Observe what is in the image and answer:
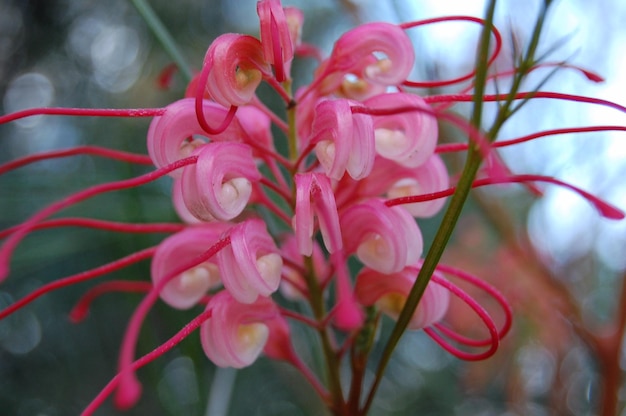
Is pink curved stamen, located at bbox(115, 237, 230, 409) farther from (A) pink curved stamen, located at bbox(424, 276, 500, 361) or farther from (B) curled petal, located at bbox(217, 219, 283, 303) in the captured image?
(A) pink curved stamen, located at bbox(424, 276, 500, 361)

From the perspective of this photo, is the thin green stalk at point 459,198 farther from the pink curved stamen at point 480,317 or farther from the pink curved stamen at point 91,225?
the pink curved stamen at point 91,225

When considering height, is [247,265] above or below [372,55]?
below

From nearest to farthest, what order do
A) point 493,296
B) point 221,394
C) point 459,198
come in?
point 459,198 < point 493,296 < point 221,394

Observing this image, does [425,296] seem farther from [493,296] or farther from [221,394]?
[221,394]

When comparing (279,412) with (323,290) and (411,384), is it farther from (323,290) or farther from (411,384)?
(323,290)

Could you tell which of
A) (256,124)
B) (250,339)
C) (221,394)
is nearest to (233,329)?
(250,339)

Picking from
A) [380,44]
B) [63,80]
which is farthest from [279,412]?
[380,44]

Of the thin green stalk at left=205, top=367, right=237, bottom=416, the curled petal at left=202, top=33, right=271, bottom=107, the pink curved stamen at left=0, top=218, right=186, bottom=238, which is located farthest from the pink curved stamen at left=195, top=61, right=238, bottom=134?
the thin green stalk at left=205, top=367, right=237, bottom=416
